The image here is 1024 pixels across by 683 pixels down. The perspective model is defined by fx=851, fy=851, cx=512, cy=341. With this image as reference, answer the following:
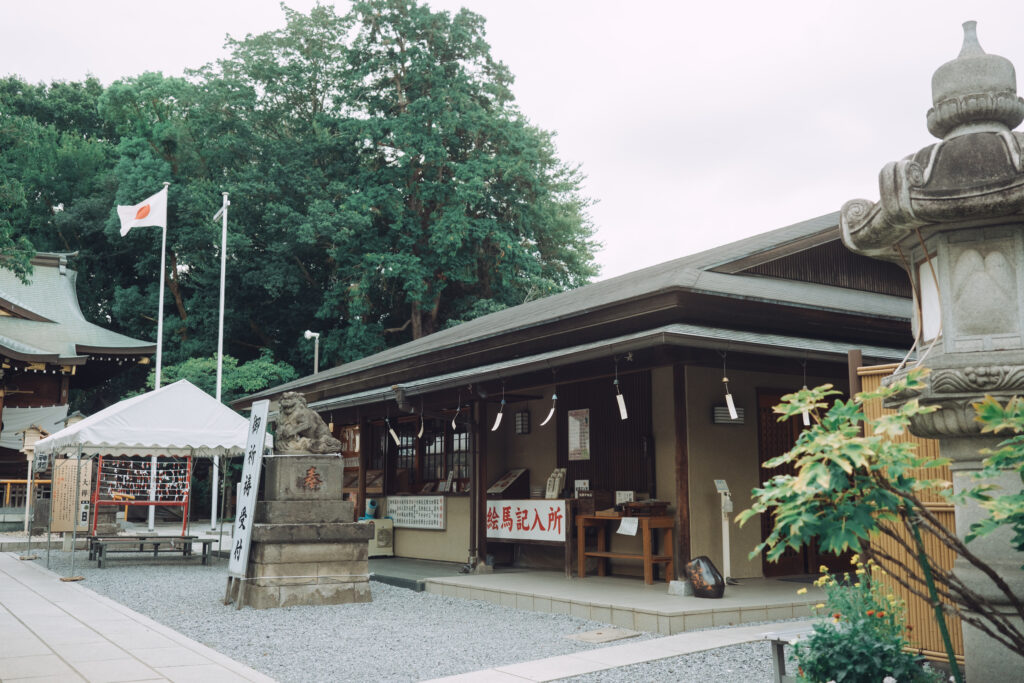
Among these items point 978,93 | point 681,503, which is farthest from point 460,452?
point 978,93

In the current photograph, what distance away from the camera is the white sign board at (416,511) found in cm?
1299

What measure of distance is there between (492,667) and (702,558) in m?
3.08

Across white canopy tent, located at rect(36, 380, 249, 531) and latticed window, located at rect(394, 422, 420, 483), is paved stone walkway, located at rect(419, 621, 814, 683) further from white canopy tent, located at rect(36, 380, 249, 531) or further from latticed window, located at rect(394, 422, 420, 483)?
latticed window, located at rect(394, 422, 420, 483)

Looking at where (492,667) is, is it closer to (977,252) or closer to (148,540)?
(977,252)

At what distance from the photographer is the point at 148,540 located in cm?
1387

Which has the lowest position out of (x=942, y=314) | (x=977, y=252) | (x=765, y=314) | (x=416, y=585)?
(x=416, y=585)

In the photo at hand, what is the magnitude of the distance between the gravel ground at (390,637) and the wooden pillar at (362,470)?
13.1ft

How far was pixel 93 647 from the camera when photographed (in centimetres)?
660

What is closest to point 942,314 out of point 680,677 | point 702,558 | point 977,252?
point 977,252

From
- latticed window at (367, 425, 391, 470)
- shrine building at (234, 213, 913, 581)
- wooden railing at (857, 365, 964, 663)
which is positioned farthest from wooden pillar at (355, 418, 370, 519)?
wooden railing at (857, 365, 964, 663)

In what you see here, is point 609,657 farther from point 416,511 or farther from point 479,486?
point 416,511

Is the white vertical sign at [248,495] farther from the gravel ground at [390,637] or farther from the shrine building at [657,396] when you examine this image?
the shrine building at [657,396]

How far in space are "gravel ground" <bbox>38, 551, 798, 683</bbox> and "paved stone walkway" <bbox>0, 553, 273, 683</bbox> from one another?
0.30 meters

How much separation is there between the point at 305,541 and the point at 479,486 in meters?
2.80
